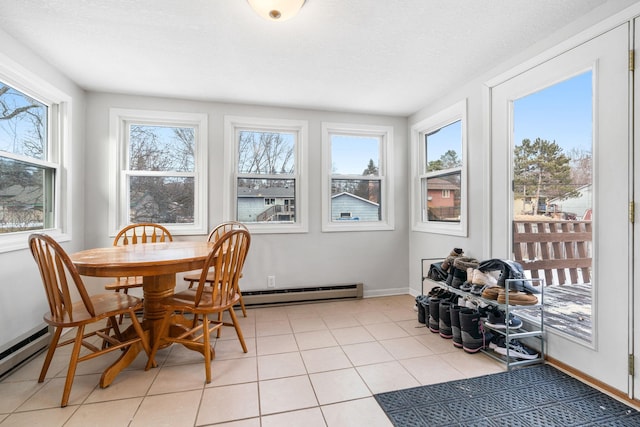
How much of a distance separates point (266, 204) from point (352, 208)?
3.49 ft

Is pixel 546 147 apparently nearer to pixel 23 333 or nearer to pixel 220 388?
pixel 220 388

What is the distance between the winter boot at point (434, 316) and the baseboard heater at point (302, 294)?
1081mm

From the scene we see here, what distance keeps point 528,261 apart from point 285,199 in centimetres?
242

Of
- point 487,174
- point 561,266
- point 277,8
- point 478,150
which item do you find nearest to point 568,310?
point 561,266

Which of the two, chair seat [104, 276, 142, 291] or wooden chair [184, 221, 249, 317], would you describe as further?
wooden chair [184, 221, 249, 317]

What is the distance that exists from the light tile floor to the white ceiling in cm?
226

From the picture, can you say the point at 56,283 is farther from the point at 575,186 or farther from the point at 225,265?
the point at 575,186

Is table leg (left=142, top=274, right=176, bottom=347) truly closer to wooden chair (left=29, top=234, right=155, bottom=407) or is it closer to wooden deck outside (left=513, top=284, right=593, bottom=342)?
wooden chair (left=29, top=234, right=155, bottom=407)

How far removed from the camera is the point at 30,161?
7.48 ft

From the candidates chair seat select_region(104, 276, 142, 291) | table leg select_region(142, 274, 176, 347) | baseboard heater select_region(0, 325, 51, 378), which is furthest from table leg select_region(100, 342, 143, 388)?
baseboard heater select_region(0, 325, 51, 378)

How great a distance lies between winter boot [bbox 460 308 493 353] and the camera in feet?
7.08

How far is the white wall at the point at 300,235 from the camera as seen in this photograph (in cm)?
297

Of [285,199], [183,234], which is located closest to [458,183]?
[285,199]

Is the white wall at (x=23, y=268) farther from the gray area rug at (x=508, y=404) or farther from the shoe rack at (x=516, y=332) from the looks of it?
the shoe rack at (x=516, y=332)
